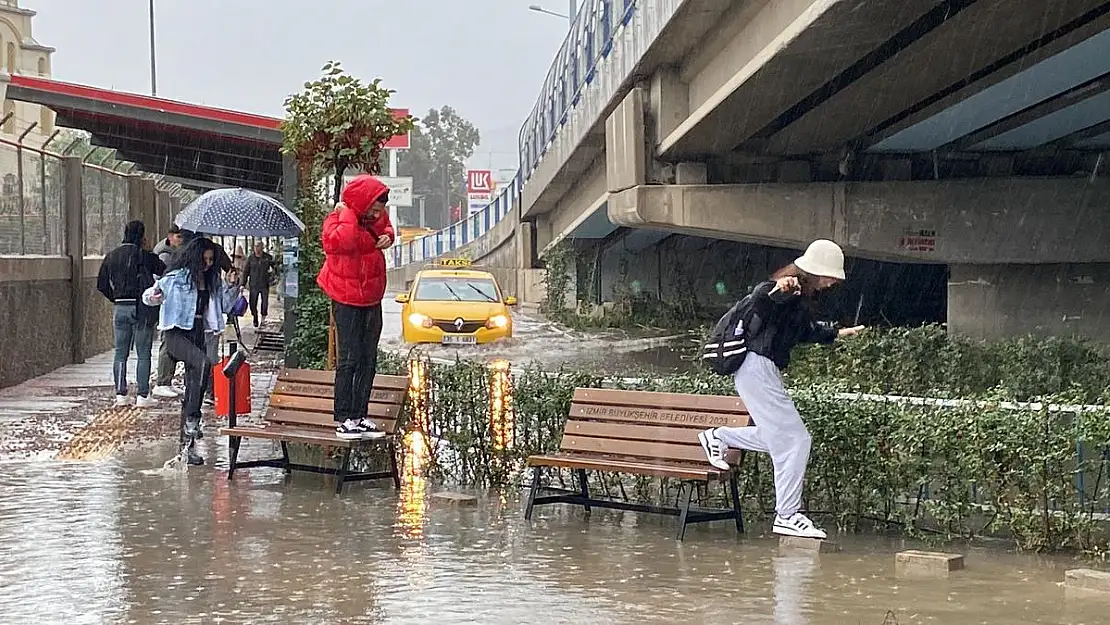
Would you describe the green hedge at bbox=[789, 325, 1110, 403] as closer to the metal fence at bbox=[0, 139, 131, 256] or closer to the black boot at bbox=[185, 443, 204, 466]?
the black boot at bbox=[185, 443, 204, 466]

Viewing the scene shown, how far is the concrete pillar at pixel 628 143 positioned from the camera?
19812mm

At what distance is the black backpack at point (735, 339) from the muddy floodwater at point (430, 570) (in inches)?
39.3

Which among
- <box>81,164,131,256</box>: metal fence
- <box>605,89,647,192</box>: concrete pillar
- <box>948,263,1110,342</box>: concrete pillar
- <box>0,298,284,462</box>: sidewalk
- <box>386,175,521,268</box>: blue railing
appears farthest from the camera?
<box>386,175,521,268</box>: blue railing

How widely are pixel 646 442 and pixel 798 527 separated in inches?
41.2

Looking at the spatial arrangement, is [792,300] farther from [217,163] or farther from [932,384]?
[217,163]

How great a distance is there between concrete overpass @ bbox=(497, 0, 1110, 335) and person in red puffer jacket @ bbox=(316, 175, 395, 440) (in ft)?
16.7

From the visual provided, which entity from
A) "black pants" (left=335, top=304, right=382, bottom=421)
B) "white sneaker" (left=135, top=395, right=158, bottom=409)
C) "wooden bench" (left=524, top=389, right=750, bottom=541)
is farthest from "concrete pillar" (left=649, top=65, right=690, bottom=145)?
"wooden bench" (left=524, top=389, right=750, bottom=541)

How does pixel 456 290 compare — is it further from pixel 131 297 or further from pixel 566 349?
pixel 131 297

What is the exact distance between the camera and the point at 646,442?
8789 mm

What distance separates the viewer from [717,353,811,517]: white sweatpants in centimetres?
816

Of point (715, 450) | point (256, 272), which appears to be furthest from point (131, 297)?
point (256, 272)

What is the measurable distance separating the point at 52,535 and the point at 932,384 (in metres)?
8.98

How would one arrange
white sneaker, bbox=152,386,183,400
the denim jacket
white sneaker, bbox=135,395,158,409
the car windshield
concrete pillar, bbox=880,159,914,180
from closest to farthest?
the denim jacket < white sneaker, bbox=135,395,158,409 < white sneaker, bbox=152,386,183,400 < concrete pillar, bbox=880,159,914,180 < the car windshield

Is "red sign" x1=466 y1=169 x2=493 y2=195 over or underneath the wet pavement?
over
